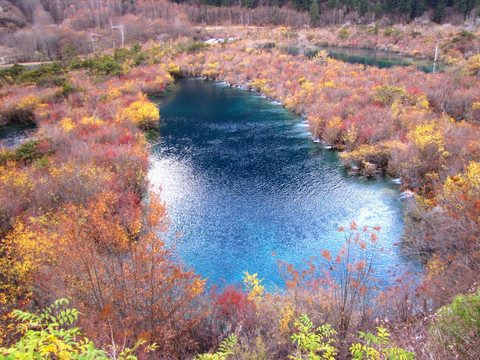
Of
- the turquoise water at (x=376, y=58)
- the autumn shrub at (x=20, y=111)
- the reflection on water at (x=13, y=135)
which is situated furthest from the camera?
the turquoise water at (x=376, y=58)

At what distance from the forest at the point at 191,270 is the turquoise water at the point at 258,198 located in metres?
1.08

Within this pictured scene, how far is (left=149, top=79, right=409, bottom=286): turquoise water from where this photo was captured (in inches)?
707

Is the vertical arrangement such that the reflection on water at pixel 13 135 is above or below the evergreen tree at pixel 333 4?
below

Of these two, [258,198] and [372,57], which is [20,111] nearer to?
[258,198]

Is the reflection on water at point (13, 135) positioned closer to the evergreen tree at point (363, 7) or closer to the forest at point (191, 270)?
the forest at point (191, 270)

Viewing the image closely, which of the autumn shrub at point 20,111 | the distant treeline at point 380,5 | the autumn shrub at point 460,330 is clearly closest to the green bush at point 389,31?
the distant treeline at point 380,5

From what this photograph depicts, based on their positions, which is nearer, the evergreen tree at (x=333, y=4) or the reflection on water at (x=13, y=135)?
the reflection on water at (x=13, y=135)

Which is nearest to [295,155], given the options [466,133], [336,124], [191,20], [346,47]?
[336,124]

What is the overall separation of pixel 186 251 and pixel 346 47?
87417 mm

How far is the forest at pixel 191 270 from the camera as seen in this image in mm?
9414

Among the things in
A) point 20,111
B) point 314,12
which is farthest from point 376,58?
point 20,111

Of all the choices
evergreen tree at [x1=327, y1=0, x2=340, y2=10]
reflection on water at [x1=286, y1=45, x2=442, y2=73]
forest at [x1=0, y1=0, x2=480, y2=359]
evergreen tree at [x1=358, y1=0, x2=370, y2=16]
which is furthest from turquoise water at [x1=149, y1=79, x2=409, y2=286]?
evergreen tree at [x1=327, y1=0, x2=340, y2=10]

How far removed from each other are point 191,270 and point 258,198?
8.69 m

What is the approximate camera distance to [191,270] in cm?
1614
